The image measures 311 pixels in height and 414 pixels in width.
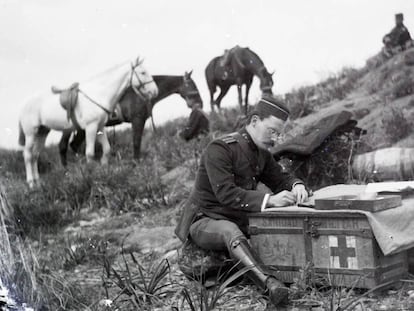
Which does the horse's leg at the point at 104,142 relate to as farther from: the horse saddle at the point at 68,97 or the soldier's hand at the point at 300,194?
the soldier's hand at the point at 300,194

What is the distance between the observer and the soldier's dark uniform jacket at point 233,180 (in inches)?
166

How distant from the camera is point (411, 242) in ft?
12.7

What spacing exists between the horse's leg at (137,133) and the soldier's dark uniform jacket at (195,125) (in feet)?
2.17

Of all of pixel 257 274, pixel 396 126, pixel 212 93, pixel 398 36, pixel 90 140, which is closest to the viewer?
pixel 257 274

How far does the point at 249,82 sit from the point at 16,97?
353 centimetres

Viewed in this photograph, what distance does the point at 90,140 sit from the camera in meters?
9.60

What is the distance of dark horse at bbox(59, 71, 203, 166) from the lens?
987cm

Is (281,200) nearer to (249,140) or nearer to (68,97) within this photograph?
(249,140)

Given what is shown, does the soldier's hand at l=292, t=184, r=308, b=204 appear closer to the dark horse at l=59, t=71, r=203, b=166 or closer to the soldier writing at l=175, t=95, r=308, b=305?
the soldier writing at l=175, t=95, r=308, b=305

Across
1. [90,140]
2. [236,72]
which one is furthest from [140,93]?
[236,72]

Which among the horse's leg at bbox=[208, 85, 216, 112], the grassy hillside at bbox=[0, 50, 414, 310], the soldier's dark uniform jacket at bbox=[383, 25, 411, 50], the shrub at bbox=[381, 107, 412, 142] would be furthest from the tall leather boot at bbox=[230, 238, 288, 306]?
the horse's leg at bbox=[208, 85, 216, 112]

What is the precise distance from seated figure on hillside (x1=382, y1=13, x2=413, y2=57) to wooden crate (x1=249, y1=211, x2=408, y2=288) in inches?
170

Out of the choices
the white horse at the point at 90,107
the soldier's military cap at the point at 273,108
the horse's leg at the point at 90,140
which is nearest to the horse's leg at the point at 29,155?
the white horse at the point at 90,107

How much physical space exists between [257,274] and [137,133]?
6.24 m
